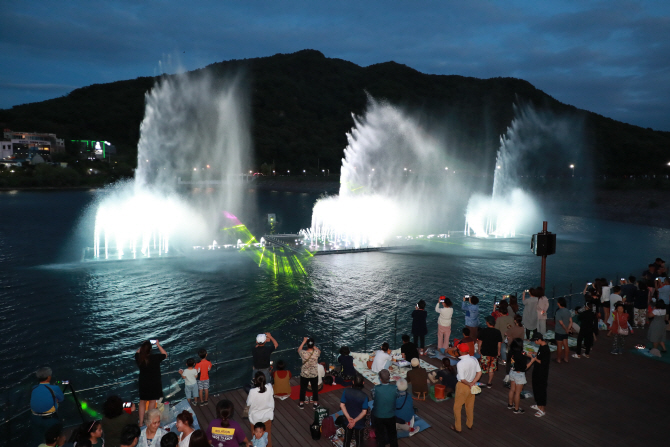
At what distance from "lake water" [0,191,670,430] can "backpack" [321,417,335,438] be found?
16.5 ft

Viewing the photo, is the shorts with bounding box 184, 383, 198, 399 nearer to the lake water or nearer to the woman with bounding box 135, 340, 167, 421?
the woman with bounding box 135, 340, 167, 421

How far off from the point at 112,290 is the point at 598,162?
15288 centimetres

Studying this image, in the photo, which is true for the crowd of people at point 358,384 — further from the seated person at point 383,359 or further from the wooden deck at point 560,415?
the wooden deck at point 560,415

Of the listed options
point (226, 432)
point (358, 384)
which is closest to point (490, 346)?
point (358, 384)

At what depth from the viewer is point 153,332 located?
20.0 m

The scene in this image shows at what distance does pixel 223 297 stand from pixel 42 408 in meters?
17.8

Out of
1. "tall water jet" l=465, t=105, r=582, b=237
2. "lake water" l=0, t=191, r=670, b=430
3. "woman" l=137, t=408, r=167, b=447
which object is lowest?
"lake water" l=0, t=191, r=670, b=430

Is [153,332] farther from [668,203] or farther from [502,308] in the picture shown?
[668,203]

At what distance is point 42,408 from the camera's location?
7551 mm

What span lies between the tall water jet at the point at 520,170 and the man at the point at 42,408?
5206 centimetres

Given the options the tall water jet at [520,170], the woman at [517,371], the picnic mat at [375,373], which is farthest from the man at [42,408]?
the tall water jet at [520,170]

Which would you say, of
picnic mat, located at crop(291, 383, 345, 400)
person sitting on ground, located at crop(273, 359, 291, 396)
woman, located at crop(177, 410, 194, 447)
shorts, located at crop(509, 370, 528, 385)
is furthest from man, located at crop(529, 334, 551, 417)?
woman, located at crop(177, 410, 194, 447)

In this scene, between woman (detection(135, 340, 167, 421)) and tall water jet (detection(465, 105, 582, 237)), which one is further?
tall water jet (detection(465, 105, 582, 237))

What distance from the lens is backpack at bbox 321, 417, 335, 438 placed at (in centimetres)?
861
